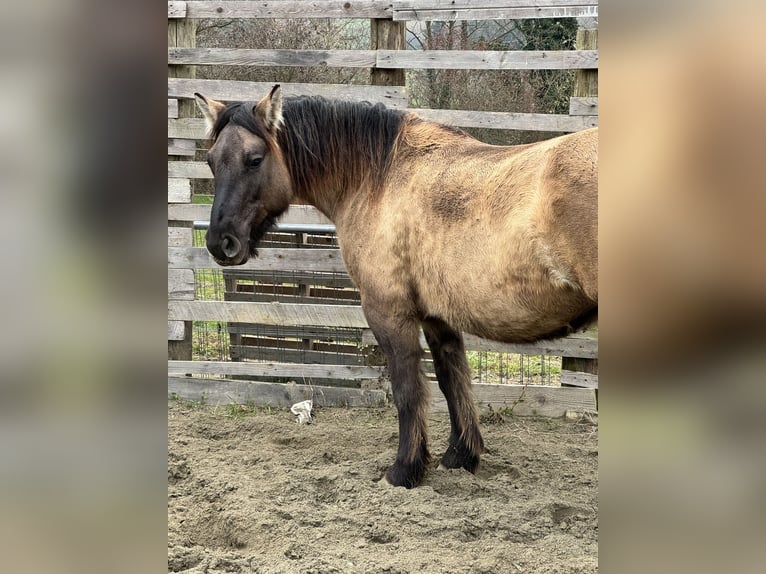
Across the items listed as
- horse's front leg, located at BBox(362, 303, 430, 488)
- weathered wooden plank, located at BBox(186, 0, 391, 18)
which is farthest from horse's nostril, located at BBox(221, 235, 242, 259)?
weathered wooden plank, located at BBox(186, 0, 391, 18)

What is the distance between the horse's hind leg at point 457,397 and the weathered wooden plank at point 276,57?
2.14m

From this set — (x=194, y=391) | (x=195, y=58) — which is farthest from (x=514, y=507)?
(x=195, y=58)

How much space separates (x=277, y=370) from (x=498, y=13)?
9.84ft

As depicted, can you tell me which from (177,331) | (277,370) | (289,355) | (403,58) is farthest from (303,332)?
(403,58)

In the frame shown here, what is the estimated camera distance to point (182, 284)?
5.13m

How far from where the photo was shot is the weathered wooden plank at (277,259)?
4.88 metres

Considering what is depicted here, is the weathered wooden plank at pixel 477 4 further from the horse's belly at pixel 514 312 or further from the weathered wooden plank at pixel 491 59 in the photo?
the horse's belly at pixel 514 312

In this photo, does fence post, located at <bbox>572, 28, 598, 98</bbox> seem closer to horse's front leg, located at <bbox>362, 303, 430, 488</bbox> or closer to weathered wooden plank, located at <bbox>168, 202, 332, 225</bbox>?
weathered wooden plank, located at <bbox>168, 202, 332, 225</bbox>

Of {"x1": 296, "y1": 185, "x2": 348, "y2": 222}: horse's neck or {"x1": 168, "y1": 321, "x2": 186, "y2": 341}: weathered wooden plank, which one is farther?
{"x1": 168, "y1": 321, "x2": 186, "y2": 341}: weathered wooden plank

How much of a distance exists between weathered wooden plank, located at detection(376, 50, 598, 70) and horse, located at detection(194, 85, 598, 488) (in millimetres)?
1125

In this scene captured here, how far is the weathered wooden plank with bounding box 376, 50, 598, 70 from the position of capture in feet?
14.4

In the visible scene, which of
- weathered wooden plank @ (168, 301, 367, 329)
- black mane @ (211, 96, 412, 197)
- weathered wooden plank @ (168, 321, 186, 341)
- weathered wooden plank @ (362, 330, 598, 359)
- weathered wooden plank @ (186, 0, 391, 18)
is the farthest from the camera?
weathered wooden plank @ (168, 321, 186, 341)
